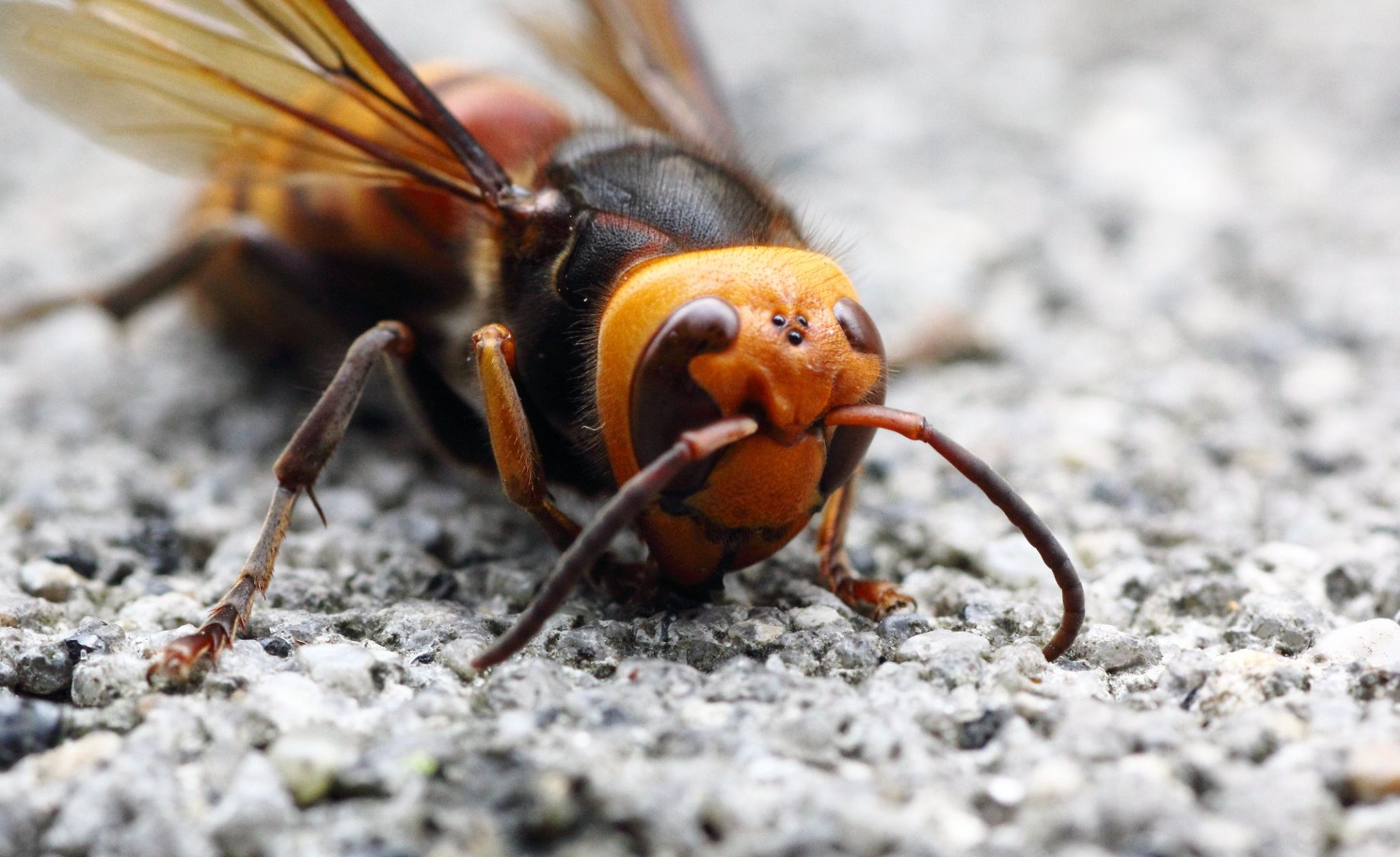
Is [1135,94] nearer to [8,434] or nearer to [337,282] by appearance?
[337,282]

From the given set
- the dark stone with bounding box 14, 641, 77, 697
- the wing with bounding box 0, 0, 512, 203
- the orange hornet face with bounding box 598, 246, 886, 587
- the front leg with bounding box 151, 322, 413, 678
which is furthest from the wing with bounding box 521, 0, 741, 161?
the dark stone with bounding box 14, 641, 77, 697

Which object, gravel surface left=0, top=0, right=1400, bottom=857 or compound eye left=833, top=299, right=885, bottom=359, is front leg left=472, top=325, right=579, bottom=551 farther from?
compound eye left=833, top=299, right=885, bottom=359

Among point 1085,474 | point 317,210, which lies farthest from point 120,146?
point 1085,474

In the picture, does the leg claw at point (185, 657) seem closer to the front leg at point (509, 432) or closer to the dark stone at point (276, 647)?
the dark stone at point (276, 647)

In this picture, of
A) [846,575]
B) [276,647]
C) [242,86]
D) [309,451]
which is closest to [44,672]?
[276,647]

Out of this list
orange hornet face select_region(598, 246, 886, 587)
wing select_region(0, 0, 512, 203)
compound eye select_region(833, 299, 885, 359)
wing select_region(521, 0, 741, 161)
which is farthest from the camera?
wing select_region(521, 0, 741, 161)

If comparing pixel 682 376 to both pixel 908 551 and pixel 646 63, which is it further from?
pixel 646 63
